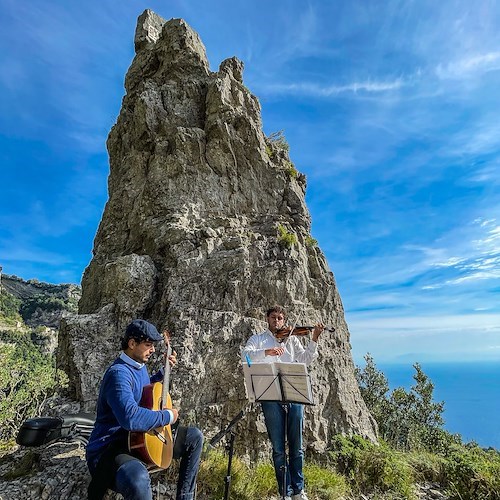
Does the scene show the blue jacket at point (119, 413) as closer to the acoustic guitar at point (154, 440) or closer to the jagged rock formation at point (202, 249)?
the acoustic guitar at point (154, 440)

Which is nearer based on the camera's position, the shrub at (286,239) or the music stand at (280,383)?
the music stand at (280,383)

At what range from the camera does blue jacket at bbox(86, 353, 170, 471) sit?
11.8 ft

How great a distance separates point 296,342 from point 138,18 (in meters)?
14.7

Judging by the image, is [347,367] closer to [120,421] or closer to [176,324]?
[176,324]

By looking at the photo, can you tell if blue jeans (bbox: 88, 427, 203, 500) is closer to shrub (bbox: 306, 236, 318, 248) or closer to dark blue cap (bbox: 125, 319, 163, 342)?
dark blue cap (bbox: 125, 319, 163, 342)

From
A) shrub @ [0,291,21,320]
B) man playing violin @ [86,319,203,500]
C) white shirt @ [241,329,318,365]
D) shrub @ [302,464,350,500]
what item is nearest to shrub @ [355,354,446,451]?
shrub @ [302,464,350,500]

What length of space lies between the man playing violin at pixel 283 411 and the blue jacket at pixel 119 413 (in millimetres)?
1805

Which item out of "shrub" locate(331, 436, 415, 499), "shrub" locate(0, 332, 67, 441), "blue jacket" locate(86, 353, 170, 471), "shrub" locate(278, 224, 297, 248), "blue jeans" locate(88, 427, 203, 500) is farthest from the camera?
"shrub" locate(0, 332, 67, 441)

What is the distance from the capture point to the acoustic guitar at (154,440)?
147 inches

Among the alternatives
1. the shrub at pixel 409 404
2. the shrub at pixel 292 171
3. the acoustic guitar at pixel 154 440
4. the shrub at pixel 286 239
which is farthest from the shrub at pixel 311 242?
the shrub at pixel 409 404

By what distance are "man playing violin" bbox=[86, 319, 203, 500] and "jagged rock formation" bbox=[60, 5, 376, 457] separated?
3.38 metres

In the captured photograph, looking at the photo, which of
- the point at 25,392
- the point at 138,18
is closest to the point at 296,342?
the point at 138,18

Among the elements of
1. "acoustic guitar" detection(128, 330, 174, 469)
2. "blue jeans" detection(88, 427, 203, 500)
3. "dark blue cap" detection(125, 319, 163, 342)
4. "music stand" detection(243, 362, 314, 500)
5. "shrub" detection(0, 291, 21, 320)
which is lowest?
"blue jeans" detection(88, 427, 203, 500)

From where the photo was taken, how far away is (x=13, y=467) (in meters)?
6.08
